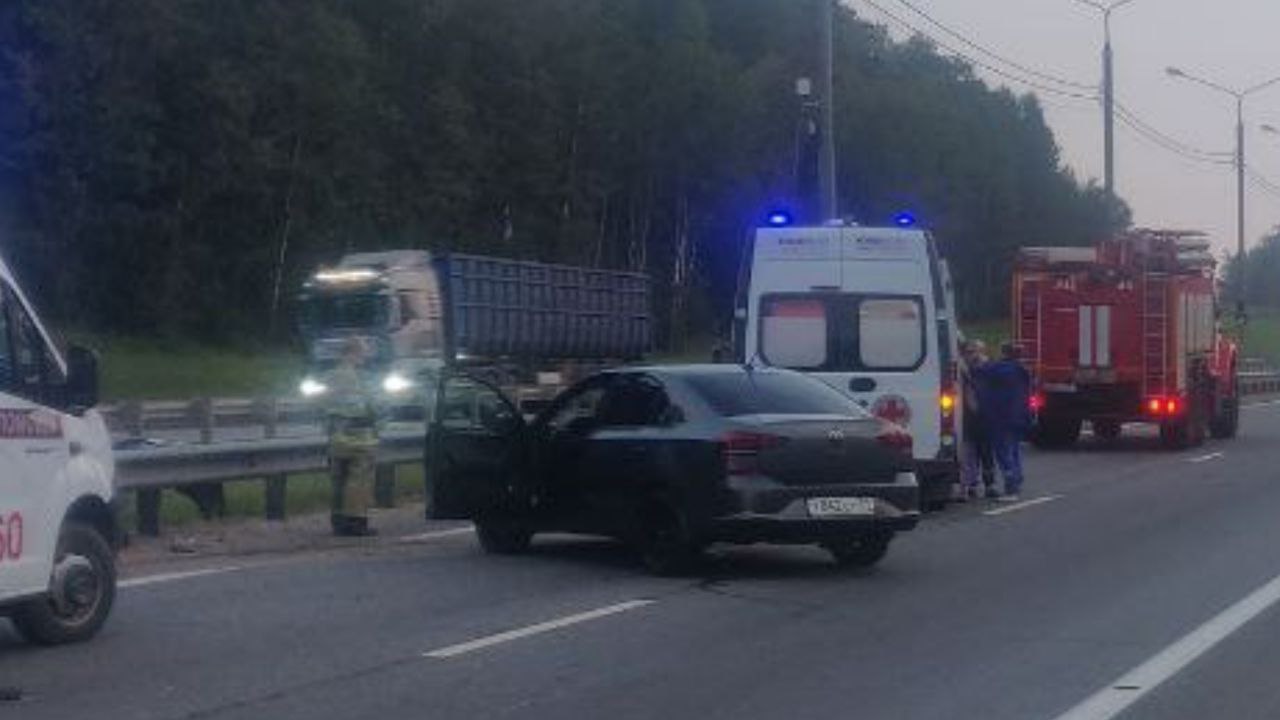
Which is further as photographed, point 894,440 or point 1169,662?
point 894,440

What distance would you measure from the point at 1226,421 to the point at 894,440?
21226 millimetres

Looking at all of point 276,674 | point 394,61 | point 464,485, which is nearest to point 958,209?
point 394,61

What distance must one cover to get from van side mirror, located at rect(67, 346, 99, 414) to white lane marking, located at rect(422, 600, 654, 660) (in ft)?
7.55

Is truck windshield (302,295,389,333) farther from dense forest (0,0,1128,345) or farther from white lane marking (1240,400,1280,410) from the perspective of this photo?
white lane marking (1240,400,1280,410)

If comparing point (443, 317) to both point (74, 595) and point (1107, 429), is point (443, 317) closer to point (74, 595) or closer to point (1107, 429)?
point (1107, 429)

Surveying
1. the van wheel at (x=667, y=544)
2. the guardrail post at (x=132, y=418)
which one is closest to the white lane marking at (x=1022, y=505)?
the van wheel at (x=667, y=544)

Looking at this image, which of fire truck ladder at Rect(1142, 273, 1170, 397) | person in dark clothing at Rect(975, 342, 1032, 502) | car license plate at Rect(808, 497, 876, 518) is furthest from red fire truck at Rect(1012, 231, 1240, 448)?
car license plate at Rect(808, 497, 876, 518)

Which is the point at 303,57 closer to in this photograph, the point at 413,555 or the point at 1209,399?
the point at 1209,399

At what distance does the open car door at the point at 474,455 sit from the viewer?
18.0m

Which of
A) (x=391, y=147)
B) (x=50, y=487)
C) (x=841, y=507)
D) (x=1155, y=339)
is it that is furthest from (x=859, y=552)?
(x=391, y=147)

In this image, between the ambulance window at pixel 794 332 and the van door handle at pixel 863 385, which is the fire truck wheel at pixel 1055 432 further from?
the van door handle at pixel 863 385

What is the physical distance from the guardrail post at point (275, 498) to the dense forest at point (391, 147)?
114 feet

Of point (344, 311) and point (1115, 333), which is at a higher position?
point (344, 311)

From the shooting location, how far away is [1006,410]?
2403cm
